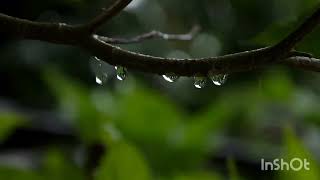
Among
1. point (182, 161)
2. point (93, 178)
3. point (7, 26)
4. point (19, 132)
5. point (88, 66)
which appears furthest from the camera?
point (19, 132)

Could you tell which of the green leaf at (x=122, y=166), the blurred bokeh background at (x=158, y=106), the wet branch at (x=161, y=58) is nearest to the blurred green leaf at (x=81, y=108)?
the blurred bokeh background at (x=158, y=106)

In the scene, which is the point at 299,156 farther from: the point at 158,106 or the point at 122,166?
the point at 158,106

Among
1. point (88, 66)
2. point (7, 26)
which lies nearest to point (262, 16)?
point (7, 26)

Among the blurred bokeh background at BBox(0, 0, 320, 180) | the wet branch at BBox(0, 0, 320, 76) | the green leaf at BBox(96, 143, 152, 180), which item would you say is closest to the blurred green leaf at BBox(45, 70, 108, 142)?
the blurred bokeh background at BBox(0, 0, 320, 180)

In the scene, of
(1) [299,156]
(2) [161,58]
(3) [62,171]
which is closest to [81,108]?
(3) [62,171]

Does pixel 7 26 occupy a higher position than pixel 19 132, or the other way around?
pixel 19 132

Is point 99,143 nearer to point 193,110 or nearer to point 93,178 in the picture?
point 93,178
